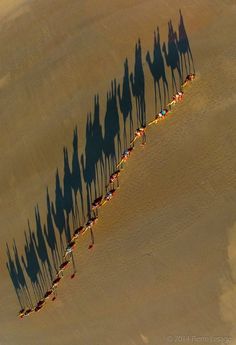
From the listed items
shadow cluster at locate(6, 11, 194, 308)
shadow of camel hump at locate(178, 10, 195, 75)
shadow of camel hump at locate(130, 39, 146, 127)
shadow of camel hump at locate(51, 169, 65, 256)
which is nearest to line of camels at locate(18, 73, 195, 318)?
shadow cluster at locate(6, 11, 194, 308)

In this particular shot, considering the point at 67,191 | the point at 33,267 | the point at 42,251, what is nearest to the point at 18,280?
the point at 33,267

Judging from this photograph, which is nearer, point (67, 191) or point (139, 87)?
point (139, 87)

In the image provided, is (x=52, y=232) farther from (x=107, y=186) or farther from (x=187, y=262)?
(x=187, y=262)

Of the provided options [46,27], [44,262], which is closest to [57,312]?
[44,262]

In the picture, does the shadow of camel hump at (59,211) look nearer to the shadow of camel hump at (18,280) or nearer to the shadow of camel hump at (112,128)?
the shadow of camel hump at (18,280)

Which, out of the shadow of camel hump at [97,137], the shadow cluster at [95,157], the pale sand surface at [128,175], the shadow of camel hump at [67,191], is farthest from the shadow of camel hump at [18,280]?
the shadow of camel hump at [97,137]

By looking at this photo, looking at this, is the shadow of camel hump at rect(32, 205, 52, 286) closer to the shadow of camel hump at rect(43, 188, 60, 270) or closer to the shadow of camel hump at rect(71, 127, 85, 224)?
the shadow of camel hump at rect(43, 188, 60, 270)

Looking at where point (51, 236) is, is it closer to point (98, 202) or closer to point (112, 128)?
point (98, 202)
